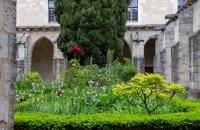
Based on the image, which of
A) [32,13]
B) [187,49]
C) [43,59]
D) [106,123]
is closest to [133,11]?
[32,13]

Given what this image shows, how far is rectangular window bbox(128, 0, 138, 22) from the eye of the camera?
29312 mm

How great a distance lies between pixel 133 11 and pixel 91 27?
10.6m

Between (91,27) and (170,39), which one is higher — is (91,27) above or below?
above

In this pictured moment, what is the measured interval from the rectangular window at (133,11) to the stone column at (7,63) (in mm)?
25576

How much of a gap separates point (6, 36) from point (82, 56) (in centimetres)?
1511

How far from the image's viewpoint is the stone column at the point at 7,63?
3836 millimetres

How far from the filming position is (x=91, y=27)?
1950 centimetres

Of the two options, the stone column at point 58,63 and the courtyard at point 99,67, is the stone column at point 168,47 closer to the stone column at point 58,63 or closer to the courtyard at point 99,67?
the courtyard at point 99,67

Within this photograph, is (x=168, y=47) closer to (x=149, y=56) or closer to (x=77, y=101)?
(x=149, y=56)

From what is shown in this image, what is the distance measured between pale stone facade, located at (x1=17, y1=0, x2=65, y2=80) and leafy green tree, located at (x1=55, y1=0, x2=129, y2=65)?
24.5ft

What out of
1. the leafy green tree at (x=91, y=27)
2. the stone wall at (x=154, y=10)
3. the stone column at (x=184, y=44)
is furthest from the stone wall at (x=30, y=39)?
the stone column at (x=184, y=44)

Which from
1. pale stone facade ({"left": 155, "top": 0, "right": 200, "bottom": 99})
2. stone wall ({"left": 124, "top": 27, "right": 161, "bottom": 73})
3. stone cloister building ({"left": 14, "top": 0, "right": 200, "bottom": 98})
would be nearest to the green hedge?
pale stone facade ({"left": 155, "top": 0, "right": 200, "bottom": 99})

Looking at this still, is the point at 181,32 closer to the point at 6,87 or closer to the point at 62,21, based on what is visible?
the point at 62,21

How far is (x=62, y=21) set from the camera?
19812 millimetres
